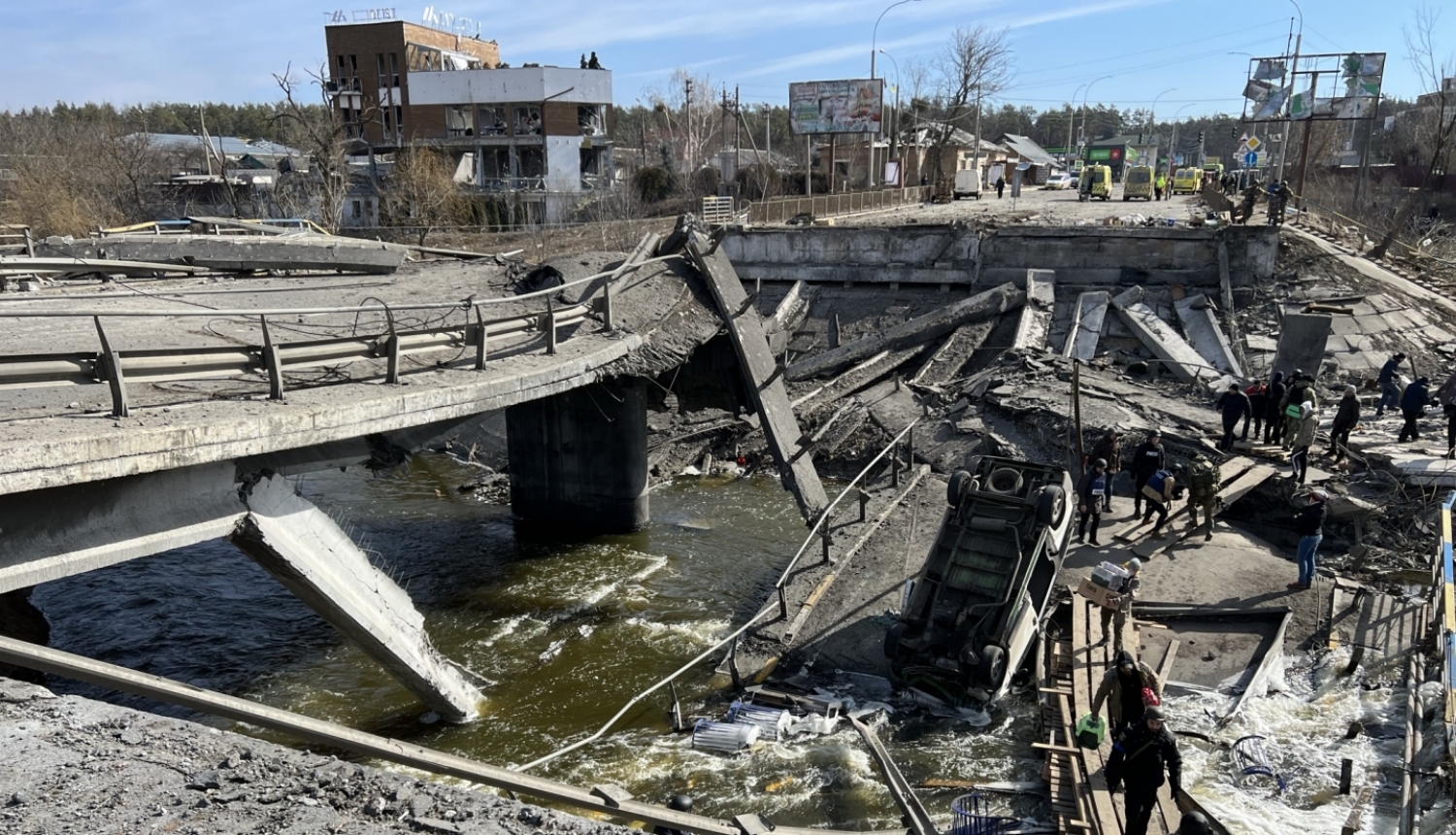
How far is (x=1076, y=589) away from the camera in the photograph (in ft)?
41.7

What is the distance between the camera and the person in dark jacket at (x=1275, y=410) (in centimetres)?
1694

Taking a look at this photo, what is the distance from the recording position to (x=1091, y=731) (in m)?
9.02

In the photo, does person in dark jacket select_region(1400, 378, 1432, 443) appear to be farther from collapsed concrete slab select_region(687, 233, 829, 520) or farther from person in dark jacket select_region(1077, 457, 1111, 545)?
collapsed concrete slab select_region(687, 233, 829, 520)

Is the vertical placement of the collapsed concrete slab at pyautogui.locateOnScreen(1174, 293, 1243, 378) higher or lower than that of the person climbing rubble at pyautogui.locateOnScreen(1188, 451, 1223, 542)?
Result: higher

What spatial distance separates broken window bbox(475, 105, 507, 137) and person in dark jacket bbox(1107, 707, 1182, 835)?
178 ft

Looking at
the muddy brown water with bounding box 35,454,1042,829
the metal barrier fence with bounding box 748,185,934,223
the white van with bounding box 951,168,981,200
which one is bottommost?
the muddy brown water with bounding box 35,454,1042,829

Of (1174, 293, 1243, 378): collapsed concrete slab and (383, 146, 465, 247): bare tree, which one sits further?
(383, 146, 465, 247): bare tree

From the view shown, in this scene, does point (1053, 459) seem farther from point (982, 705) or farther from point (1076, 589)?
point (982, 705)

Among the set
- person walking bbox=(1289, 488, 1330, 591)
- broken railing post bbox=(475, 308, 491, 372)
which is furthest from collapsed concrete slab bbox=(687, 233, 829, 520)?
person walking bbox=(1289, 488, 1330, 591)

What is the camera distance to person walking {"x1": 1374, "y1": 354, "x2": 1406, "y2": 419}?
1861 cm

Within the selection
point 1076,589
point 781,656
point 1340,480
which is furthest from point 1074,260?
point 781,656

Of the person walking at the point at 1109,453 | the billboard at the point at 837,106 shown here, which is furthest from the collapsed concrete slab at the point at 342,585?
the billboard at the point at 837,106

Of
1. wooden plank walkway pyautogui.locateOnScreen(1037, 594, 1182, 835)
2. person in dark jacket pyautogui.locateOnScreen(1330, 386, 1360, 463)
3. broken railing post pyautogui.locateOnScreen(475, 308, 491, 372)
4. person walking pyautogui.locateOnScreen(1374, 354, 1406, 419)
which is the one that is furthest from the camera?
person walking pyautogui.locateOnScreen(1374, 354, 1406, 419)

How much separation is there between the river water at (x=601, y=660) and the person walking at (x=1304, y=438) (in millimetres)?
5806
